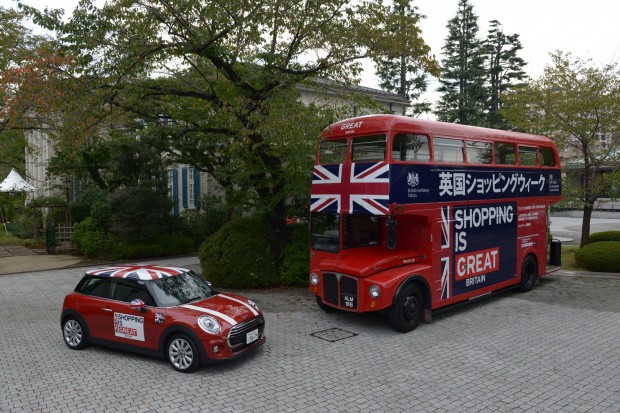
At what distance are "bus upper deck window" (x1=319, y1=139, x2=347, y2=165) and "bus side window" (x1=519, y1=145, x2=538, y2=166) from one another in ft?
18.3

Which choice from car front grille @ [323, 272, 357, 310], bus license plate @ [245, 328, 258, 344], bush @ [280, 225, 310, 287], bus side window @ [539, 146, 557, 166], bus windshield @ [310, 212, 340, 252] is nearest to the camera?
bus license plate @ [245, 328, 258, 344]

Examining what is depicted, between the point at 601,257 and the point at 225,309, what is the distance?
1372 cm

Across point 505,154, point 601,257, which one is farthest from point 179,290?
point 601,257

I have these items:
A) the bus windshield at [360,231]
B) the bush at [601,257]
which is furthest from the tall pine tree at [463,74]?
the bus windshield at [360,231]

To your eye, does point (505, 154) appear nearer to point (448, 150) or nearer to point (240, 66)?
point (448, 150)

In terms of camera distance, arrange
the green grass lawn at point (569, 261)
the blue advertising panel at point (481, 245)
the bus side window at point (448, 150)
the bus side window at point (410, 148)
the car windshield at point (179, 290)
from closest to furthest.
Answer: the car windshield at point (179, 290), the bus side window at point (410, 148), the bus side window at point (448, 150), the blue advertising panel at point (481, 245), the green grass lawn at point (569, 261)

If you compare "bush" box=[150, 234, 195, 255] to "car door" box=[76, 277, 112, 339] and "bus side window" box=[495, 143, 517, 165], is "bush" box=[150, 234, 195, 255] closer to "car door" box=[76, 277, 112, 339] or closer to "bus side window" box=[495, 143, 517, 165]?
"car door" box=[76, 277, 112, 339]

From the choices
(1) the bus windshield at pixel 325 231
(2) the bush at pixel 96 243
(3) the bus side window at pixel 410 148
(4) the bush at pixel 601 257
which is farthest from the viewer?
(2) the bush at pixel 96 243

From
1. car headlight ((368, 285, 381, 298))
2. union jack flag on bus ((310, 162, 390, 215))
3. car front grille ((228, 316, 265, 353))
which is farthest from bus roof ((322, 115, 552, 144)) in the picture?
car front grille ((228, 316, 265, 353))

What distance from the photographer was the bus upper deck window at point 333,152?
10.4m

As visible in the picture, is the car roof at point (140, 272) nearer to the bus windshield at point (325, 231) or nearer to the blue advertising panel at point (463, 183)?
the bus windshield at point (325, 231)

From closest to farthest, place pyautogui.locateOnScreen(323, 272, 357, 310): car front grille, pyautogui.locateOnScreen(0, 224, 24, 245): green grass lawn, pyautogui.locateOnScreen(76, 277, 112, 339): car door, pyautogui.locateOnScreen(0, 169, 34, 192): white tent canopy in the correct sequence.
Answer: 1. pyautogui.locateOnScreen(76, 277, 112, 339): car door
2. pyautogui.locateOnScreen(323, 272, 357, 310): car front grille
3. pyautogui.locateOnScreen(0, 224, 24, 245): green grass lawn
4. pyautogui.locateOnScreen(0, 169, 34, 192): white tent canopy

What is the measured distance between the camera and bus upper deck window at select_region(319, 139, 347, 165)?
410 inches

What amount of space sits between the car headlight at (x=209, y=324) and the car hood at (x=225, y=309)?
10 centimetres
